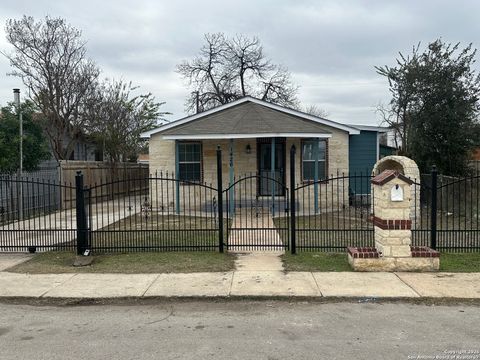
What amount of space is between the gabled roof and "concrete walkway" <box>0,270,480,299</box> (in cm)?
847

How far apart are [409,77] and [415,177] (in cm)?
819

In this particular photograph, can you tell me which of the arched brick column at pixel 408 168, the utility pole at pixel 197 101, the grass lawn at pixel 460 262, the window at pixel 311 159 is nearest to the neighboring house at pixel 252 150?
the window at pixel 311 159

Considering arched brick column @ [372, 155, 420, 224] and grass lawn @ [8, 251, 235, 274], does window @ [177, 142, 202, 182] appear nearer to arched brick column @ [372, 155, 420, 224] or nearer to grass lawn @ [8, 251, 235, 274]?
arched brick column @ [372, 155, 420, 224]

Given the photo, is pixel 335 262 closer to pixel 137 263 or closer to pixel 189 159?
pixel 137 263

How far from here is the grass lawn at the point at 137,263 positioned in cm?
770

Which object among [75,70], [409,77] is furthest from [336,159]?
[75,70]

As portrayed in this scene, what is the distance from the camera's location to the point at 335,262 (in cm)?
804

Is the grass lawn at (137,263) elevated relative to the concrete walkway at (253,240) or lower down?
lower down

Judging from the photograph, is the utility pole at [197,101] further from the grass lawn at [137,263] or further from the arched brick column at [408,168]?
the grass lawn at [137,263]

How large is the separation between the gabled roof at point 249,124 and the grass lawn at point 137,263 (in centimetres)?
729

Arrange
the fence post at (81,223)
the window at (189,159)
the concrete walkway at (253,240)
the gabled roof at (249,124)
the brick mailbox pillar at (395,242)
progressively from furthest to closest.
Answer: the window at (189,159) → the gabled roof at (249,124) → the concrete walkway at (253,240) → the fence post at (81,223) → the brick mailbox pillar at (395,242)

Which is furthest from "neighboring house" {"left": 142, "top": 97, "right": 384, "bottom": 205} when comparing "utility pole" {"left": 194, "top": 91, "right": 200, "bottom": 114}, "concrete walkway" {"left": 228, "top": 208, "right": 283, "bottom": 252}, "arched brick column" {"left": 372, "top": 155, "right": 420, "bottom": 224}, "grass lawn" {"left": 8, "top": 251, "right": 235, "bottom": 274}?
"utility pole" {"left": 194, "top": 91, "right": 200, "bottom": 114}

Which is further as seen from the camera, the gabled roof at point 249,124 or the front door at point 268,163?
the front door at point 268,163

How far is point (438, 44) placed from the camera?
19.3 meters
